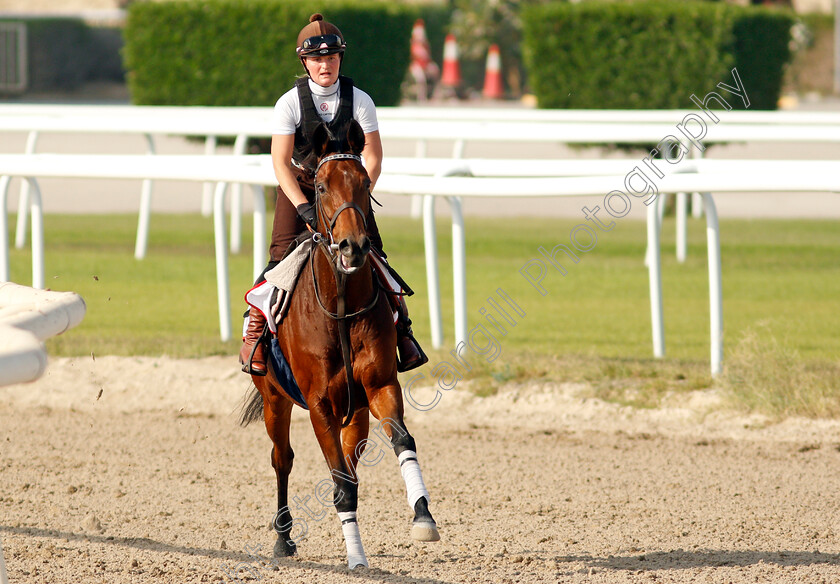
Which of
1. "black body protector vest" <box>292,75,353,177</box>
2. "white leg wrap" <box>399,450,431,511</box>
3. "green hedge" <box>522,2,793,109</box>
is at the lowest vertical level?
"white leg wrap" <box>399,450,431,511</box>

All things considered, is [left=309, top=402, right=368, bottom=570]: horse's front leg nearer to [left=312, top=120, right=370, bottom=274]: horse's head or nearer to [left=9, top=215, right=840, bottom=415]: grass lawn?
A: [left=312, top=120, right=370, bottom=274]: horse's head

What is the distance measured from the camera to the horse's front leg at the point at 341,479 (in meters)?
4.21

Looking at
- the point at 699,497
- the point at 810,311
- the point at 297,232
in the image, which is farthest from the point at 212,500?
the point at 810,311

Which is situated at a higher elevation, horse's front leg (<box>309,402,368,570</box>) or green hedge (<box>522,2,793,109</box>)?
green hedge (<box>522,2,793,109</box>)

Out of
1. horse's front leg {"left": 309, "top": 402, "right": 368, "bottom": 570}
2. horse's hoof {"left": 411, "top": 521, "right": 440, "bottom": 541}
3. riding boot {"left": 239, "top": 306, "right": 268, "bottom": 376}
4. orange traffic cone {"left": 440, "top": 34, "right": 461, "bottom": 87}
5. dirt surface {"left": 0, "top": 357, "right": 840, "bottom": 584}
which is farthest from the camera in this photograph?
orange traffic cone {"left": 440, "top": 34, "right": 461, "bottom": 87}

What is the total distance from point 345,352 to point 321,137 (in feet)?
2.39

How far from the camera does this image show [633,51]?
1534 cm

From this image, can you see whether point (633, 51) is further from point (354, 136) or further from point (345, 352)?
point (345, 352)

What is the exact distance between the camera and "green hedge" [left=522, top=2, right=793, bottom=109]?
15133 mm

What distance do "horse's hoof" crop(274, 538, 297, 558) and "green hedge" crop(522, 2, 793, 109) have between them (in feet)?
37.9

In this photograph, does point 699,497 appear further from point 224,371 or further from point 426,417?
point 224,371

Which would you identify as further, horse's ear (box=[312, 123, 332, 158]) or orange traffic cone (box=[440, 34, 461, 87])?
orange traffic cone (box=[440, 34, 461, 87])

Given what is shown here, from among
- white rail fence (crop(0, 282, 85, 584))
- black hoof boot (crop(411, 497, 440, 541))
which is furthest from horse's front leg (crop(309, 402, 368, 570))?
white rail fence (crop(0, 282, 85, 584))

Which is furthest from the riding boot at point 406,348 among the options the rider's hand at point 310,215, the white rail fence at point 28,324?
the white rail fence at point 28,324
